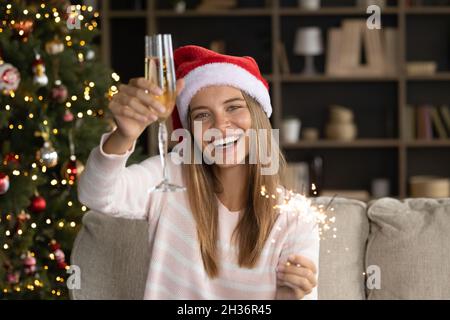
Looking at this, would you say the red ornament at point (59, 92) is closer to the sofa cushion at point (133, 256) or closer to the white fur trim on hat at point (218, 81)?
the sofa cushion at point (133, 256)

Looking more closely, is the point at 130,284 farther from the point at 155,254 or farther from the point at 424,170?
the point at 424,170

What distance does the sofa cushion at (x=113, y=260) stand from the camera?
2117 millimetres

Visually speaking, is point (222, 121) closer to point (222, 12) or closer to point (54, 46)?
point (54, 46)

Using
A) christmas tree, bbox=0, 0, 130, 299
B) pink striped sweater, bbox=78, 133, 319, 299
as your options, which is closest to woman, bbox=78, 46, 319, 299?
pink striped sweater, bbox=78, 133, 319, 299

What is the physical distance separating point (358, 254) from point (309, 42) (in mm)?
3021

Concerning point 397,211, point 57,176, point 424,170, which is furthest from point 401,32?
point 397,211

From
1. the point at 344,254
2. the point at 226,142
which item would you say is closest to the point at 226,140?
the point at 226,142

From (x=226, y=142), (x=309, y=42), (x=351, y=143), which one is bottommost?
(x=226, y=142)

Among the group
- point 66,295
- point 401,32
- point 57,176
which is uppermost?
point 401,32

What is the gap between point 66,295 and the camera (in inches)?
127

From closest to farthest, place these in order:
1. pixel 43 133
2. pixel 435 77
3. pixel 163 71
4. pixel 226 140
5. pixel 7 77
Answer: pixel 163 71 < pixel 226 140 < pixel 7 77 < pixel 43 133 < pixel 435 77

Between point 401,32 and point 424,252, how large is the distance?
3098 millimetres

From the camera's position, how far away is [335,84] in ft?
17.0

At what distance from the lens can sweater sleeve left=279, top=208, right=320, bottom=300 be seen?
146 centimetres
